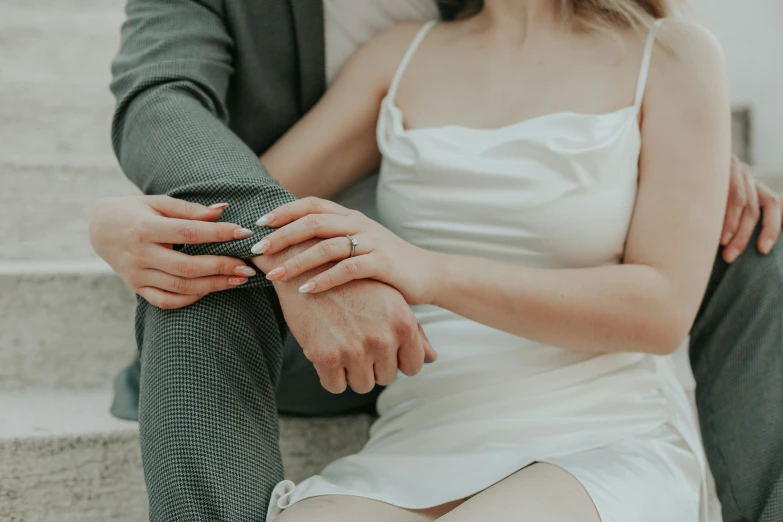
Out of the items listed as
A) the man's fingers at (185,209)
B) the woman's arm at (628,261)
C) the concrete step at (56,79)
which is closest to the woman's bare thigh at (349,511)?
the woman's arm at (628,261)

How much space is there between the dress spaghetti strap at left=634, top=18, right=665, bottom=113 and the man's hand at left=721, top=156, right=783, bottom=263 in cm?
21

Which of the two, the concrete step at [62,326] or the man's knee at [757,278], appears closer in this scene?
the man's knee at [757,278]

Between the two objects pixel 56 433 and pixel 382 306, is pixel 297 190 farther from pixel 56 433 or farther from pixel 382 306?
pixel 56 433

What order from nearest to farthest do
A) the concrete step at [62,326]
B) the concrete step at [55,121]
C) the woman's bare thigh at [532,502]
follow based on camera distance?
1. the woman's bare thigh at [532,502]
2. the concrete step at [62,326]
3. the concrete step at [55,121]

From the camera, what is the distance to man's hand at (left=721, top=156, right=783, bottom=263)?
40.9 inches

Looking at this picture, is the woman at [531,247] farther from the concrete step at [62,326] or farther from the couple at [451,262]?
the concrete step at [62,326]

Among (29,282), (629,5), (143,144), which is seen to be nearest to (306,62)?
(143,144)

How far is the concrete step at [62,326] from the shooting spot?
1315mm

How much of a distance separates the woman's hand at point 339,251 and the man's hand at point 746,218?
53 centimetres

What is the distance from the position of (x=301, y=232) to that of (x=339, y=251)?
0.05m

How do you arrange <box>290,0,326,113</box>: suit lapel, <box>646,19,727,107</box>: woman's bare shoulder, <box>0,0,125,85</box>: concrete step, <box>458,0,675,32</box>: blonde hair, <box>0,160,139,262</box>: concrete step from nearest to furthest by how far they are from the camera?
<box>646,19,727,107</box>: woman's bare shoulder → <box>458,0,675,32</box>: blonde hair → <box>290,0,326,113</box>: suit lapel → <box>0,160,139,262</box>: concrete step → <box>0,0,125,85</box>: concrete step

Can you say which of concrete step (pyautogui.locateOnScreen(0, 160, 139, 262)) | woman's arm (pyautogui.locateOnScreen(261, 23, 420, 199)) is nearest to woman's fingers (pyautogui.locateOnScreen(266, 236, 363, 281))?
woman's arm (pyautogui.locateOnScreen(261, 23, 420, 199))

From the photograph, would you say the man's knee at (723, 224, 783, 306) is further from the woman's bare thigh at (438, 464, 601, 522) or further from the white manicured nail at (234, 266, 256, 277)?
the white manicured nail at (234, 266, 256, 277)

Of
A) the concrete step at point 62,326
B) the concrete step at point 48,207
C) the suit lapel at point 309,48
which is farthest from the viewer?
the concrete step at point 48,207
